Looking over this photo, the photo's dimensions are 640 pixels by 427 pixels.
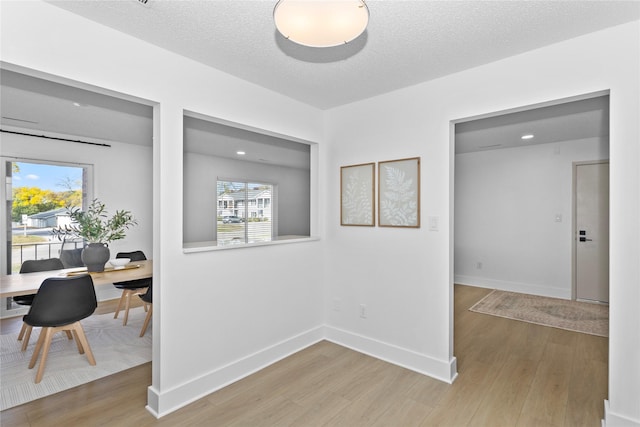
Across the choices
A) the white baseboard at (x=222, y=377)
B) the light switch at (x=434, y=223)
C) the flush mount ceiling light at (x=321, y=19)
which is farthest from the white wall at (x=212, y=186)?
the flush mount ceiling light at (x=321, y=19)

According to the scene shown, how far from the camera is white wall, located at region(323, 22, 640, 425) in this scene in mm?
1879

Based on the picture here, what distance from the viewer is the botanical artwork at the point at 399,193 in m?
2.79

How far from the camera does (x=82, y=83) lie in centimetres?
183

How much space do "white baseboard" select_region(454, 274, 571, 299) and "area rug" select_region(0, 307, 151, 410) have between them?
511 cm

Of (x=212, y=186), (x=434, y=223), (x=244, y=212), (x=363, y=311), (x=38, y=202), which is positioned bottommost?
(x=363, y=311)

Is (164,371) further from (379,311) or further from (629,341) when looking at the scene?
(629,341)

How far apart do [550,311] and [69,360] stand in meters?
5.51

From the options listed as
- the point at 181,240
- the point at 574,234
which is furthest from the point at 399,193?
the point at 574,234

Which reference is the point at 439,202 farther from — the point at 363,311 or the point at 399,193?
the point at 363,311

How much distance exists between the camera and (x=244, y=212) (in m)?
6.80

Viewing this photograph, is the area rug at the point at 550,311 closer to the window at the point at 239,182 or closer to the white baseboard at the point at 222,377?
the white baseboard at the point at 222,377

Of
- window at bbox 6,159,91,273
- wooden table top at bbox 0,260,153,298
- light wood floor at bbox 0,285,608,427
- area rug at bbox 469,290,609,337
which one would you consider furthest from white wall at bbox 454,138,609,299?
window at bbox 6,159,91,273

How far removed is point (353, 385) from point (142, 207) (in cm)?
453

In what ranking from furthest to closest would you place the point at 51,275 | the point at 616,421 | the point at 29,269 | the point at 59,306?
1. the point at 29,269
2. the point at 51,275
3. the point at 59,306
4. the point at 616,421
